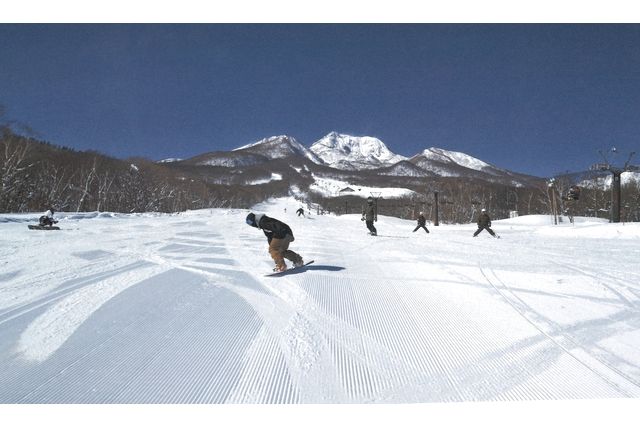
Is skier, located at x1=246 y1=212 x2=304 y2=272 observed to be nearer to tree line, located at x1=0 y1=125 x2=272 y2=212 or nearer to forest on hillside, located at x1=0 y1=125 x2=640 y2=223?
tree line, located at x1=0 y1=125 x2=272 y2=212

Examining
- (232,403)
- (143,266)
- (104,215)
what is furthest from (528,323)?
(104,215)

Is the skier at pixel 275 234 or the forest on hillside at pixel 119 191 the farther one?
the forest on hillside at pixel 119 191

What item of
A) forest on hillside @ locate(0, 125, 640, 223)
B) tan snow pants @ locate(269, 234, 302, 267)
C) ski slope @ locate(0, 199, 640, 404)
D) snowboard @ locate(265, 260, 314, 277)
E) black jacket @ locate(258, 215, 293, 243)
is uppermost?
forest on hillside @ locate(0, 125, 640, 223)

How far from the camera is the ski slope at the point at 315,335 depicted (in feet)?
7.72

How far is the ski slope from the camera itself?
235cm

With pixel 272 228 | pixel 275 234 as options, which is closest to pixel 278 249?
pixel 275 234

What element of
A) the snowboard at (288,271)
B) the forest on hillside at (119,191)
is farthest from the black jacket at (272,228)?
the forest on hillside at (119,191)

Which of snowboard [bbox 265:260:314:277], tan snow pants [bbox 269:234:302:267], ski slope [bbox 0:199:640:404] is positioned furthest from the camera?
tan snow pants [bbox 269:234:302:267]

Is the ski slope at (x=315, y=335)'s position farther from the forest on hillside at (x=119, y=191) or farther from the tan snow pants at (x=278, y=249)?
the forest on hillside at (x=119, y=191)

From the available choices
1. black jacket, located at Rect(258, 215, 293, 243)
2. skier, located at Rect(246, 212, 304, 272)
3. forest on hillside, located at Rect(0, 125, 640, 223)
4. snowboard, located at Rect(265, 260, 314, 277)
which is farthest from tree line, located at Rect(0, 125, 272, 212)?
snowboard, located at Rect(265, 260, 314, 277)

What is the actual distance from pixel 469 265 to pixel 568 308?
2.89 metres

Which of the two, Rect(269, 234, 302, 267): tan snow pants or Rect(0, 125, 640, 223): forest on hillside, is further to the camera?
Rect(0, 125, 640, 223): forest on hillside

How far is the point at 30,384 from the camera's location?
2385 millimetres

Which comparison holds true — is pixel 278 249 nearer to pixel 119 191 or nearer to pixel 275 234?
pixel 275 234
